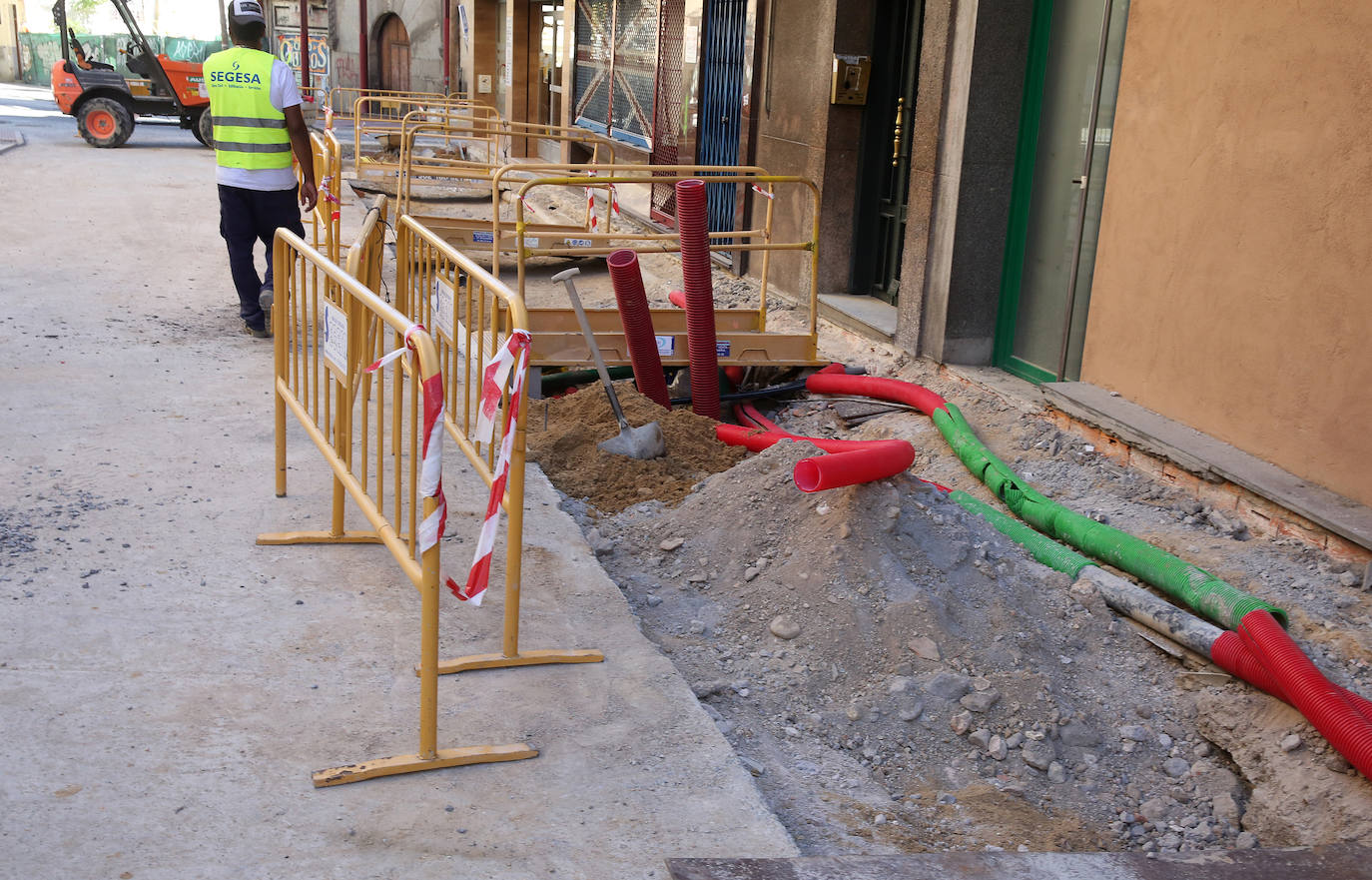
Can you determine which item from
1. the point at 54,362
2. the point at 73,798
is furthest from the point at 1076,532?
the point at 54,362

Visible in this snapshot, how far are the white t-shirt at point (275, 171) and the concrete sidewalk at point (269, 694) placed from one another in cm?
191

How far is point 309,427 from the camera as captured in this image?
454cm

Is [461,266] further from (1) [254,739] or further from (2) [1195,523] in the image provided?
(2) [1195,523]

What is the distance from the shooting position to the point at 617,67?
16.7 metres

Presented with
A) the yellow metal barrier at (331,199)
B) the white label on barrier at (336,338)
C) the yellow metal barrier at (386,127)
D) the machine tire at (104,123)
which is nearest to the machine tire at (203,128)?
the machine tire at (104,123)

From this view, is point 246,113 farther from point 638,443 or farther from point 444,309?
point 444,309

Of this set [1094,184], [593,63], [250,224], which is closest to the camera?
[1094,184]

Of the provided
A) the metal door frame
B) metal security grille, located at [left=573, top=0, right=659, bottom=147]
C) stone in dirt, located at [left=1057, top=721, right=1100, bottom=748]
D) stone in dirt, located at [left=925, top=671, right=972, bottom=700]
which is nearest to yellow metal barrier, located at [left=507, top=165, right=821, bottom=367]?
the metal door frame

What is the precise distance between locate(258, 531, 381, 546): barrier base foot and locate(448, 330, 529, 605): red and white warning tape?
134 centimetres

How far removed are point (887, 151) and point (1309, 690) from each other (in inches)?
257

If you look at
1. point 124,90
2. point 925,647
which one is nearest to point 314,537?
point 925,647

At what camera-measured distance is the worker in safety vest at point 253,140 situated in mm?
7344

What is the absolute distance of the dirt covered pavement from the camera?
3.57 metres

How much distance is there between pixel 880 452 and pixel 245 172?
4882mm
